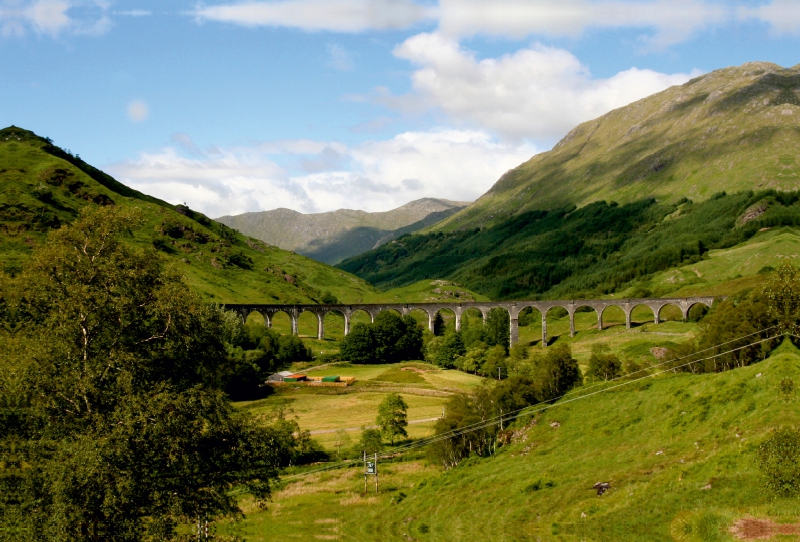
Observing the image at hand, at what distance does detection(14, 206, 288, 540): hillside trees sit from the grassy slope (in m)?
15.0

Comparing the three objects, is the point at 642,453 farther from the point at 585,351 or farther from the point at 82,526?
the point at 585,351

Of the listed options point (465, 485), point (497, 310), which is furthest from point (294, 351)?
point (465, 485)

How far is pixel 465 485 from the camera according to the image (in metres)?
45.2

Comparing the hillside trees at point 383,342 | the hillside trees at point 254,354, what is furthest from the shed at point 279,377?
the hillside trees at point 383,342

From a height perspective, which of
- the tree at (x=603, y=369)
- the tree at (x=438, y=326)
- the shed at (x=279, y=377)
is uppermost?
the tree at (x=438, y=326)

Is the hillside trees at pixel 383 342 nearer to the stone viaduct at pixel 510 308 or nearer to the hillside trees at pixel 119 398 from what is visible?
the stone viaduct at pixel 510 308

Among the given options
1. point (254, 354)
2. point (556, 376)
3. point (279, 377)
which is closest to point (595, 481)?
point (556, 376)

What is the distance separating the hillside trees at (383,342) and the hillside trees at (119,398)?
116 m

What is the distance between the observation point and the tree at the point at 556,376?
63812 mm

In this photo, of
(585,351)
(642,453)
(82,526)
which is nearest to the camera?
(82,526)

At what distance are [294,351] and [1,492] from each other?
118 metres

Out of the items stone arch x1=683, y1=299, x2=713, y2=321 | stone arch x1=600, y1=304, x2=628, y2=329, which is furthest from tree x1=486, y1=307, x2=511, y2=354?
stone arch x1=683, y1=299, x2=713, y2=321

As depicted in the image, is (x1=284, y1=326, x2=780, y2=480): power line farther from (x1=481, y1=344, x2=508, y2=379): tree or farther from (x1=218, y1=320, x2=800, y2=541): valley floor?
(x1=481, y1=344, x2=508, y2=379): tree

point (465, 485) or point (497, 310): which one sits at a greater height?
point (497, 310)
